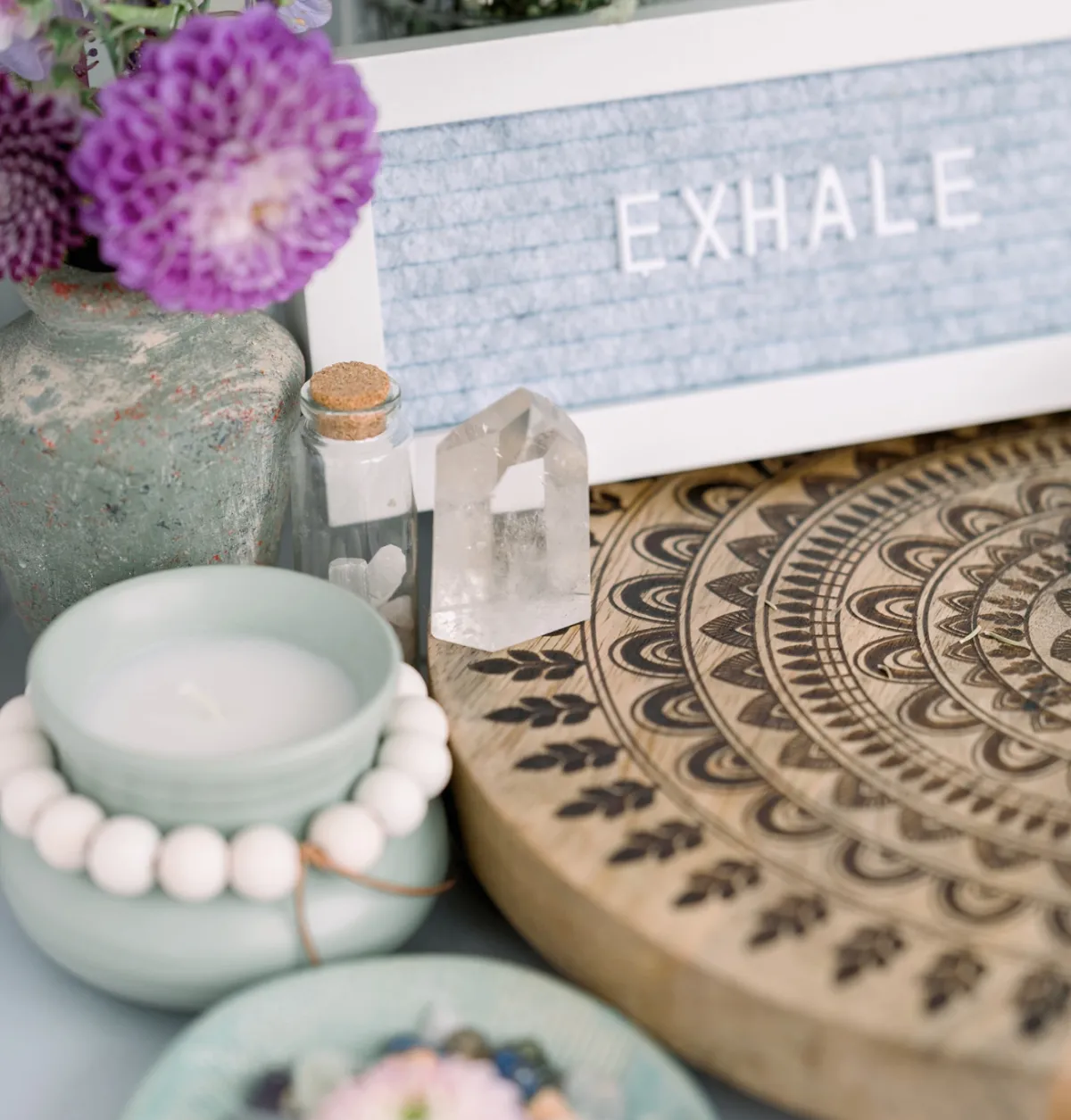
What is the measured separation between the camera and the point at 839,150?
657 mm

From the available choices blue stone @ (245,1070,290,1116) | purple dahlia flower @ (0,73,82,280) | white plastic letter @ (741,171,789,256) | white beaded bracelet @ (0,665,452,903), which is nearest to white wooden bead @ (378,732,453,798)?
white beaded bracelet @ (0,665,452,903)

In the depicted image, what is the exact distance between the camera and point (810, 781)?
498 mm

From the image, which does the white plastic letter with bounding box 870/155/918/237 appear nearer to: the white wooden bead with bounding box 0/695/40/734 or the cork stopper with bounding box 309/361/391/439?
the cork stopper with bounding box 309/361/391/439

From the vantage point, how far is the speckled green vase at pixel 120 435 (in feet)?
1.76

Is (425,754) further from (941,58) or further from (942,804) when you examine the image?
(941,58)

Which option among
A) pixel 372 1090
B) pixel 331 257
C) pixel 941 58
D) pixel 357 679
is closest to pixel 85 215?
pixel 331 257

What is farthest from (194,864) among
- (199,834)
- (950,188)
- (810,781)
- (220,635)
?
(950,188)

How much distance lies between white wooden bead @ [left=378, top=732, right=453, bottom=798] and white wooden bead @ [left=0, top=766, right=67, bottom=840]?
112 mm

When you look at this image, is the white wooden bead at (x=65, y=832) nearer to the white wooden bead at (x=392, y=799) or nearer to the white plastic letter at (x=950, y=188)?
the white wooden bead at (x=392, y=799)

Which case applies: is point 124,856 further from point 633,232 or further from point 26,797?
point 633,232

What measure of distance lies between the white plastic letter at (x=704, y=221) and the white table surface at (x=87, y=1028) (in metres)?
0.31

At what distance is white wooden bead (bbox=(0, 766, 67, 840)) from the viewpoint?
455mm

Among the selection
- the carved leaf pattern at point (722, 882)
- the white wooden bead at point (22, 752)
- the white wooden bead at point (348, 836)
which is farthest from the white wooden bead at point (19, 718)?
the carved leaf pattern at point (722, 882)

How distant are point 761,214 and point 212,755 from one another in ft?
1.23
